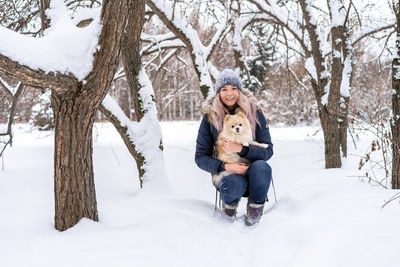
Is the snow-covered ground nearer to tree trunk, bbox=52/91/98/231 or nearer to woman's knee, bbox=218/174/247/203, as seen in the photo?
tree trunk, bbox=52/91/98/231

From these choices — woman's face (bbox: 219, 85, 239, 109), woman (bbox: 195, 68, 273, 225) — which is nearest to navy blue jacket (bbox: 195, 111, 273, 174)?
woman (bbox: 195, 68, 273, 225)

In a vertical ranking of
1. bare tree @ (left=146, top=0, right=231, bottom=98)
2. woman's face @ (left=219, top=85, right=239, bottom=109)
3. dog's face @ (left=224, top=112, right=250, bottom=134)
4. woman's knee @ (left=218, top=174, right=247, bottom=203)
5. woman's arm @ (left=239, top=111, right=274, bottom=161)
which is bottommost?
woman's knee @ (left=218, top=174, right=247, bottom=203)

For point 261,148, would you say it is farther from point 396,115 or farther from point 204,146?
point 396,115

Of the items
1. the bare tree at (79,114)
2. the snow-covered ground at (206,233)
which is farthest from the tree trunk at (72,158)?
the snow-covered ground at (206,233)

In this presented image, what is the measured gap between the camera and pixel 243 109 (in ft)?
9.10

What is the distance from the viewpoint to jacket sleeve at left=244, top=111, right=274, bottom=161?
8.90ft

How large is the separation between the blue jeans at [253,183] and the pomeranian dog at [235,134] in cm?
8

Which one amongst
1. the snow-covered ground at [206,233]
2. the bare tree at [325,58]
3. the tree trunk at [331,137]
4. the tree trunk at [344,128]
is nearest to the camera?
the snow-covered ground at [206,233]

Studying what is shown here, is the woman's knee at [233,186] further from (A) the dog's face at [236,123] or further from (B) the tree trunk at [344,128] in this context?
(B) the tree trunk at [344,128]

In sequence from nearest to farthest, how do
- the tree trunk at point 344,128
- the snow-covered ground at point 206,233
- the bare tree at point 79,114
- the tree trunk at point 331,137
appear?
the snow-covered ground at point 206,233
the bare tree at point 79,114
the tree trunk at point 331,137
the tree trunk at point 344,128

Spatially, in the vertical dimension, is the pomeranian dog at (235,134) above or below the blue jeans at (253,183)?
above

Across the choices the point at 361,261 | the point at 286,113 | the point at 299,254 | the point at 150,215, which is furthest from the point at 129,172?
the point at 286,113

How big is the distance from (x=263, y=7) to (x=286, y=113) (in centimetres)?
1618

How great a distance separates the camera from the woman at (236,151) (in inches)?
105
